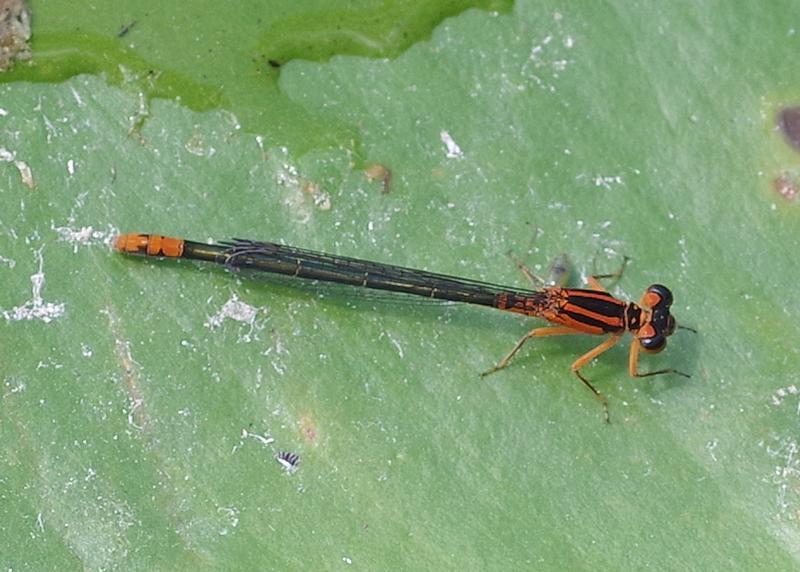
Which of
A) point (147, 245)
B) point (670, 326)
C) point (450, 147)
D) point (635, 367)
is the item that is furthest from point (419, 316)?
point (147, 245)

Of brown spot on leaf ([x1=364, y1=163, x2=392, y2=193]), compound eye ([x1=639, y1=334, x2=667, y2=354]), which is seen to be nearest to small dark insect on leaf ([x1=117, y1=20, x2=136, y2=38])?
brown spot on leaf ([x1=364, y1=163, x2=392, y2=193])

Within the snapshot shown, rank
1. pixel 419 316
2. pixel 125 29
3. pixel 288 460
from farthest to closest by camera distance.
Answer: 1. pixel 419 316
2. pixel 125 29
3. pixel 288 460

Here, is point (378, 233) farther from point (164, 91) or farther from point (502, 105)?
point (164, 91)

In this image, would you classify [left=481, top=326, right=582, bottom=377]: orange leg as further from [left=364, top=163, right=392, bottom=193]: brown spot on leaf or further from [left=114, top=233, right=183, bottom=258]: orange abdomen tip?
[left=114, top=233, right=183, bottom=258]: orange abdomen tip

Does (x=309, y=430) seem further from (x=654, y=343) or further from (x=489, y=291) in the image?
(x=654, y=343)

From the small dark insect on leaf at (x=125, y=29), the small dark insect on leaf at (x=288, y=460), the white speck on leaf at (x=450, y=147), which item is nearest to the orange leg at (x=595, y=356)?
the white speck on leaf at (x=450, y=147)
